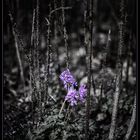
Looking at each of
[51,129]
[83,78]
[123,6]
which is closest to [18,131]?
[51,129]

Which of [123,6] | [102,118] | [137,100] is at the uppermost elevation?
[123,6]

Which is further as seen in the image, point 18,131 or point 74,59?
point 74,59

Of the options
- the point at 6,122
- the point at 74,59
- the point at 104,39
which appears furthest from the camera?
the point at 104,39

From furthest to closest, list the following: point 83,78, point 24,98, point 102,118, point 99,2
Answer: point 99,2 → point 83,78 → point 24,98 → point 102,118

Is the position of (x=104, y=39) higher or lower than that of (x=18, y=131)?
higher

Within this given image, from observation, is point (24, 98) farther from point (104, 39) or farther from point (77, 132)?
point (104, 39)

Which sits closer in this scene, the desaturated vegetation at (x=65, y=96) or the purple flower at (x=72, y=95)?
the desaturated vegetation at (x=65, y=96)

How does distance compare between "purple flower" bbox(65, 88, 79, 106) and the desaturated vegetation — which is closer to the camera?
the desaturated vegetation

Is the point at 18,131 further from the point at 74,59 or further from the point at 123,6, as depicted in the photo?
the point at 74,59

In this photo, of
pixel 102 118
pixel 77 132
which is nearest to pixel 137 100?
pixel 77 132
